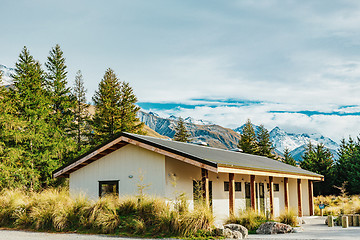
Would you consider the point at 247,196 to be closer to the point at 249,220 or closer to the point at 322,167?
the point at 249,220

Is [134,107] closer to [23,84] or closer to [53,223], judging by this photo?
[23,84]

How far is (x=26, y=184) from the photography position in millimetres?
31531

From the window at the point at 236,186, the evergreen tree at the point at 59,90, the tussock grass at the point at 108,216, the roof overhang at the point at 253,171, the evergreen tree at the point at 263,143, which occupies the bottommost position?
the tussock grass at the point at 108,216

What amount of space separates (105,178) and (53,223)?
4690 millimetres

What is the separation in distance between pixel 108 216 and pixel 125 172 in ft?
15.6

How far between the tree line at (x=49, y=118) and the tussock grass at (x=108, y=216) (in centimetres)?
1438

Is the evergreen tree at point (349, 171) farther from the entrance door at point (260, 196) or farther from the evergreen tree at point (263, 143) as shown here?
the evergreen tree at point (263, 143)

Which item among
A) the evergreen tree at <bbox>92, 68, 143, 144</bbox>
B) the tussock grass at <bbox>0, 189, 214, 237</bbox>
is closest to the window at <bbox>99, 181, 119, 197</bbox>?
the tussock grass at <bbox>0, 189, 214, 237</bbox>

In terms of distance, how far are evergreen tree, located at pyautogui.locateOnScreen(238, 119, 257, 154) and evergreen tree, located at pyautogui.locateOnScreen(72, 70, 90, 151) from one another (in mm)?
22357

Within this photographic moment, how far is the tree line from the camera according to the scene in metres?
30.4

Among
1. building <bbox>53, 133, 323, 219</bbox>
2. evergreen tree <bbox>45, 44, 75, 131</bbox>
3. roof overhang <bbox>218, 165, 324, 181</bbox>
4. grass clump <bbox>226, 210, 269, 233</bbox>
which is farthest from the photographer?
evergreen tree <bbox>45, 44, 75, 131</bbox>

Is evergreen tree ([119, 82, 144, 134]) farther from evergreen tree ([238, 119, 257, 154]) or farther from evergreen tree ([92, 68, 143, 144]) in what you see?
evergreen tree ([238, 119, 257, 154])

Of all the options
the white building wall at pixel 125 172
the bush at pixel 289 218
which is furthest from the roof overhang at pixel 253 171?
the white building wall at pixel 125 172

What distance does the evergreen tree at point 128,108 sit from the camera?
40.8 meters
